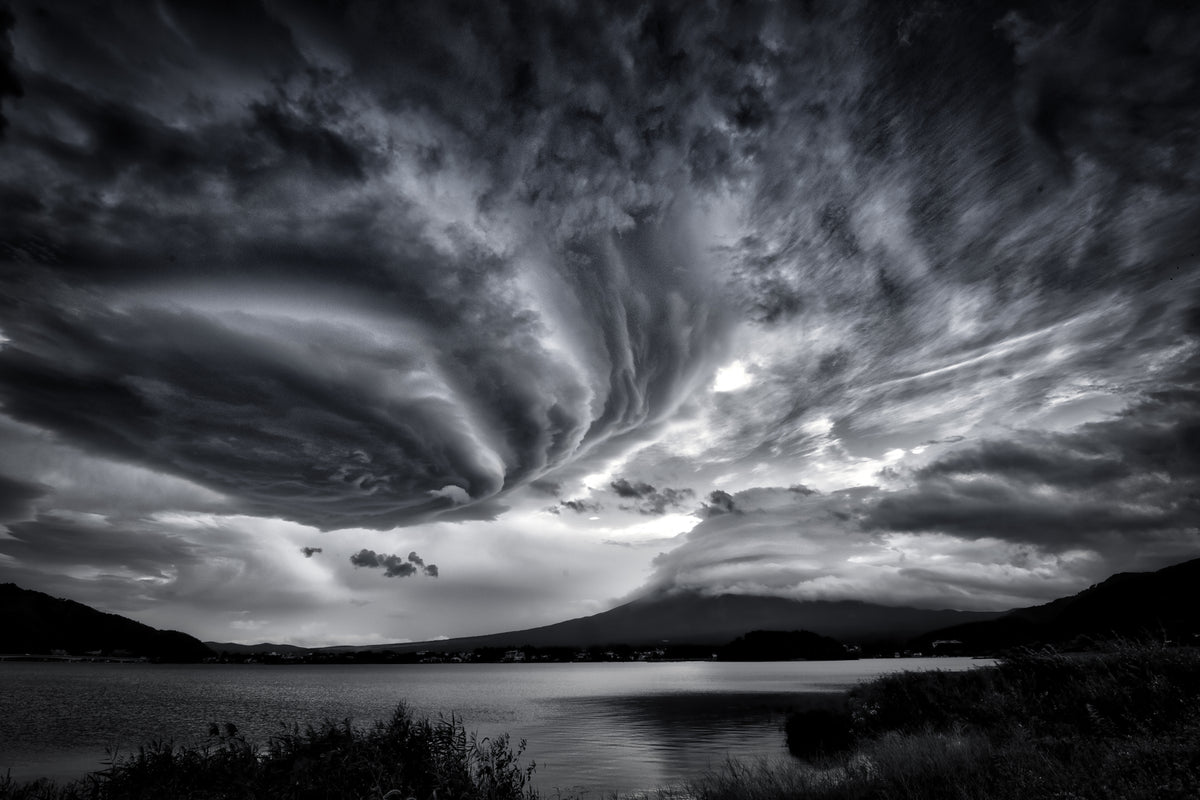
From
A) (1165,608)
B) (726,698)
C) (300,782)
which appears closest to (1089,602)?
(1165,608)

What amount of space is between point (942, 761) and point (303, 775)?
16908 mm

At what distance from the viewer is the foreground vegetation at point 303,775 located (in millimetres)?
15703

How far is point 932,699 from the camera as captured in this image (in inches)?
1155

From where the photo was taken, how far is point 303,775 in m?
16.3

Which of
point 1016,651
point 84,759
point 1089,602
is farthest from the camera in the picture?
point 1089,602

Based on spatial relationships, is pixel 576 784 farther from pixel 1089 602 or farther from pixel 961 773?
pixel 1089 602

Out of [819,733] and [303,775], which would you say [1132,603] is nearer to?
[819,733]

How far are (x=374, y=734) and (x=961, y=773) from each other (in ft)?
59.1

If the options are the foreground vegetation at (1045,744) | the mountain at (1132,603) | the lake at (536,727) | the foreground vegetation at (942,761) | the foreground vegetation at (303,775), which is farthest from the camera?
the mountain at (1132,603)

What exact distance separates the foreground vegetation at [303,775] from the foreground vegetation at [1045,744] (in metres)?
7.39

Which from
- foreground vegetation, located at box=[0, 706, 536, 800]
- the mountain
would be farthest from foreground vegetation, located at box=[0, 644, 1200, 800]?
the mountain

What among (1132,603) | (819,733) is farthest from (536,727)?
(1132,603)

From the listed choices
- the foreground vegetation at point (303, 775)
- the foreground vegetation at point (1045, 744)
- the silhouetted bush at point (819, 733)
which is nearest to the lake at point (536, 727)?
the silhouetted bush at point (819, 733)

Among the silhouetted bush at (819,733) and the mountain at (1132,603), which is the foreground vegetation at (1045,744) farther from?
the mountain at (1132,603)
